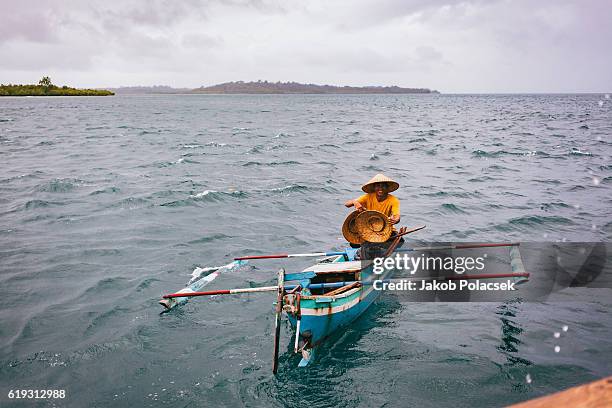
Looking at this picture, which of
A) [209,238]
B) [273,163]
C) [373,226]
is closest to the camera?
[373,226]

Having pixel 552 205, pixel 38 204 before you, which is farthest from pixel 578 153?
pixel 38 204

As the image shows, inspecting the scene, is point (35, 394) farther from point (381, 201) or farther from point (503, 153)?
point (503, 153)

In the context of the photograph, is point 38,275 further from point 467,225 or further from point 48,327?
point 467,225

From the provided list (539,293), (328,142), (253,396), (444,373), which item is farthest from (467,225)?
(328,142)

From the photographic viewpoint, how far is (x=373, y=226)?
10.1 m

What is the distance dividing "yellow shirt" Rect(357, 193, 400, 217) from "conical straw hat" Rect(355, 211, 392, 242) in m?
0.92

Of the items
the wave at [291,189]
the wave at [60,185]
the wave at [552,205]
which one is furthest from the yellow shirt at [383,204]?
the wave at [60,185]

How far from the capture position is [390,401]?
7.28 m

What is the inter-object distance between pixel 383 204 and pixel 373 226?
1.05 metres

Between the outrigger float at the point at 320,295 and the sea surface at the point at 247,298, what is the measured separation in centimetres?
53

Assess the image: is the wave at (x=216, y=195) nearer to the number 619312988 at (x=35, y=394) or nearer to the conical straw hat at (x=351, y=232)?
the conical straw hat at (x=351, y=232)

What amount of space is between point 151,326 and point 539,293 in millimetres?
10213

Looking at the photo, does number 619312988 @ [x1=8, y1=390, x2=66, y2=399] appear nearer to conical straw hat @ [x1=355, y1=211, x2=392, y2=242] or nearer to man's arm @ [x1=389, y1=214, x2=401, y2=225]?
conical straw hat @ [x1=355, y1=211, x2=392, y2=242]

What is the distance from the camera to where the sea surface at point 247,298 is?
7645mm
